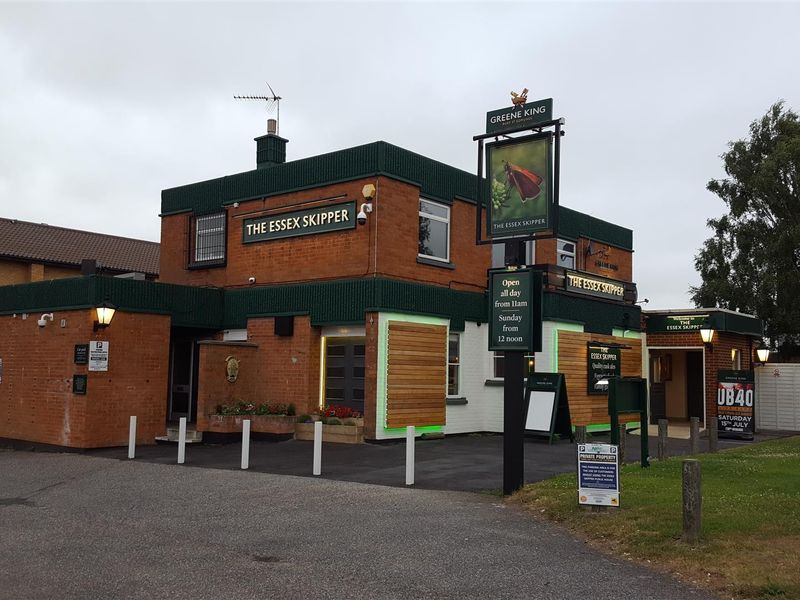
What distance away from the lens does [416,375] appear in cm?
1911

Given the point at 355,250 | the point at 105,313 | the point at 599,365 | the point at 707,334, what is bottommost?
the point at 599,365

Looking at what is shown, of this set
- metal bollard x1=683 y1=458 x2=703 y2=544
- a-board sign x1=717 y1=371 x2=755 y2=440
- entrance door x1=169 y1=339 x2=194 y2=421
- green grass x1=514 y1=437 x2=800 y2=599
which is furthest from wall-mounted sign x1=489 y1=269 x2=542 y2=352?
entrance door x1=169 y1=339 x2=194 y2=421

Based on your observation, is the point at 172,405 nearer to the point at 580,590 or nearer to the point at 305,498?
the point at 305,498

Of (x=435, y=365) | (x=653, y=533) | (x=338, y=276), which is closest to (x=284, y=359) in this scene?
(x=338, y=276)

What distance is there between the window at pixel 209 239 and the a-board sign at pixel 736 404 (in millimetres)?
14546

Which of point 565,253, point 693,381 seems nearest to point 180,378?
point 565,253

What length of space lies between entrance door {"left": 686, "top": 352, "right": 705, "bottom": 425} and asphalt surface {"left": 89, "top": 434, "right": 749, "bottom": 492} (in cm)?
958

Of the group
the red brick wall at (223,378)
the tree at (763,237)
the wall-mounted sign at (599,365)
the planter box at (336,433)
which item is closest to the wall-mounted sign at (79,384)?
the red brick wall at (223,378)

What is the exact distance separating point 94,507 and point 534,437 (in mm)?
11076

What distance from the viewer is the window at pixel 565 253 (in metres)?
25.7

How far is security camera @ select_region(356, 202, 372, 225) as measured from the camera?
1886 centimetres

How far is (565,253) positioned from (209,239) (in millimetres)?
11553

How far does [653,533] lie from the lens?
332 inches

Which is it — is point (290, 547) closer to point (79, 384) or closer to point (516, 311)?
point (516, 311)
